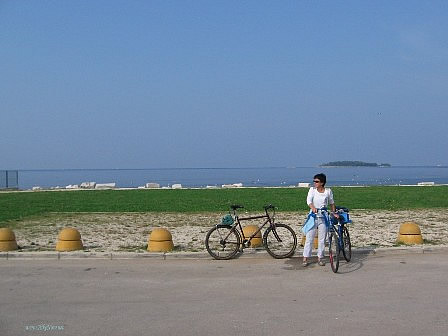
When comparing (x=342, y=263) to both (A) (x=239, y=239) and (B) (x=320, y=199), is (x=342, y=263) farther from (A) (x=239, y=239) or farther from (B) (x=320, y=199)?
(A) (x=239, y=239)

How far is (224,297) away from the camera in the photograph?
808 centimetres

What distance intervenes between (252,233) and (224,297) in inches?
151

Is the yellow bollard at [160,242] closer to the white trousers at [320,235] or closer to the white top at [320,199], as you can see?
the white trousers at [320,235]

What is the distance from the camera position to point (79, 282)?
920cm

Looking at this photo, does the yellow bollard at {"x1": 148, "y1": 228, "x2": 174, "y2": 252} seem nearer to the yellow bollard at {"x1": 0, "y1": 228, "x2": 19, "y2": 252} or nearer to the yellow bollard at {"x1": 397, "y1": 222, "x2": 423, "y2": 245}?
the yellow bollard at {"x1": 0, "y1": 228, "x2": 19, "y2": 252}

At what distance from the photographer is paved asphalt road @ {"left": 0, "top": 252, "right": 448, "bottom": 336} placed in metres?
6.58

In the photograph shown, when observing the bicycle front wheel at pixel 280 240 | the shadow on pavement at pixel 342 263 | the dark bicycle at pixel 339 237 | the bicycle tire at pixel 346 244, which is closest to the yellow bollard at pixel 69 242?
the bicycle front wheel at pixel 280 240

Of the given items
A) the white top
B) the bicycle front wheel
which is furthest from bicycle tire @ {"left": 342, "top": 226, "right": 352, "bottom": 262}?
the bicycle front wheel

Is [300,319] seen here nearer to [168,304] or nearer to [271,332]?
[271,332]

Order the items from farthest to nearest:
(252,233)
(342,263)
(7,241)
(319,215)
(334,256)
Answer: (7,241)
(252,233)
(342,263)
(319,215)
(334,256)

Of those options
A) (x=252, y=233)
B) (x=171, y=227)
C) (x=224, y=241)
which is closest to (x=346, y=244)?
(x=252, y=233)

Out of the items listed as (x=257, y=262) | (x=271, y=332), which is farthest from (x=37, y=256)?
(x=271, y=332)

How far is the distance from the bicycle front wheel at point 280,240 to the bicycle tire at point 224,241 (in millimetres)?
577

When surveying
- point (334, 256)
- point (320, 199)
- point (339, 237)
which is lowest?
point (334, 256)
